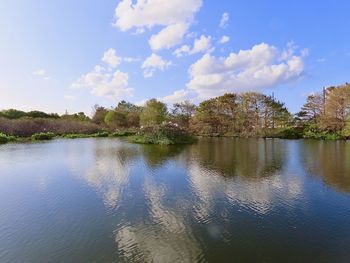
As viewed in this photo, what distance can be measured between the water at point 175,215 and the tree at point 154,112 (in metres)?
36.0

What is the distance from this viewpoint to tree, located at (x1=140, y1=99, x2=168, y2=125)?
50.6 metres

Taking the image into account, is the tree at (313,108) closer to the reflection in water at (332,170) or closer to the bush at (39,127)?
the reflection in water at (332,170)

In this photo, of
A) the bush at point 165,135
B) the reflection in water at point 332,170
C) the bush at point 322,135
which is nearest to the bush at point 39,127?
the bush at point 165,135

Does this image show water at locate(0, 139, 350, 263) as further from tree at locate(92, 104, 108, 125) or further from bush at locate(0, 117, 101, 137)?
tree at locate(92, 104, 108, 125)

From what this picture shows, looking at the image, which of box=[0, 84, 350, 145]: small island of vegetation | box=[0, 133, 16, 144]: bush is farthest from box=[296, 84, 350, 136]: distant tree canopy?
box=[0, 133, 16, 144]: bush

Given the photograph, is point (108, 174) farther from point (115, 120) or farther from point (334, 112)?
point (115, 120)

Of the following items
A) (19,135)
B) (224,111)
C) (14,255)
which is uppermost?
(224,111)

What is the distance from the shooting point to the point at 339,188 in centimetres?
1097

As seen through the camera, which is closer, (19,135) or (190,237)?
(190,237)

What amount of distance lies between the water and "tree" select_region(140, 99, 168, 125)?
36039 millimetres

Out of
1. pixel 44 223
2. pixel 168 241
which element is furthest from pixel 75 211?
pixel 168 241

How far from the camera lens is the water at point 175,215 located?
5.84 m

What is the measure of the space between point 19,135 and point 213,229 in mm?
39952

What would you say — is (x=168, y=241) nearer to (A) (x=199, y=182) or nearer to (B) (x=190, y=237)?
(B) (x=190, y=237)
